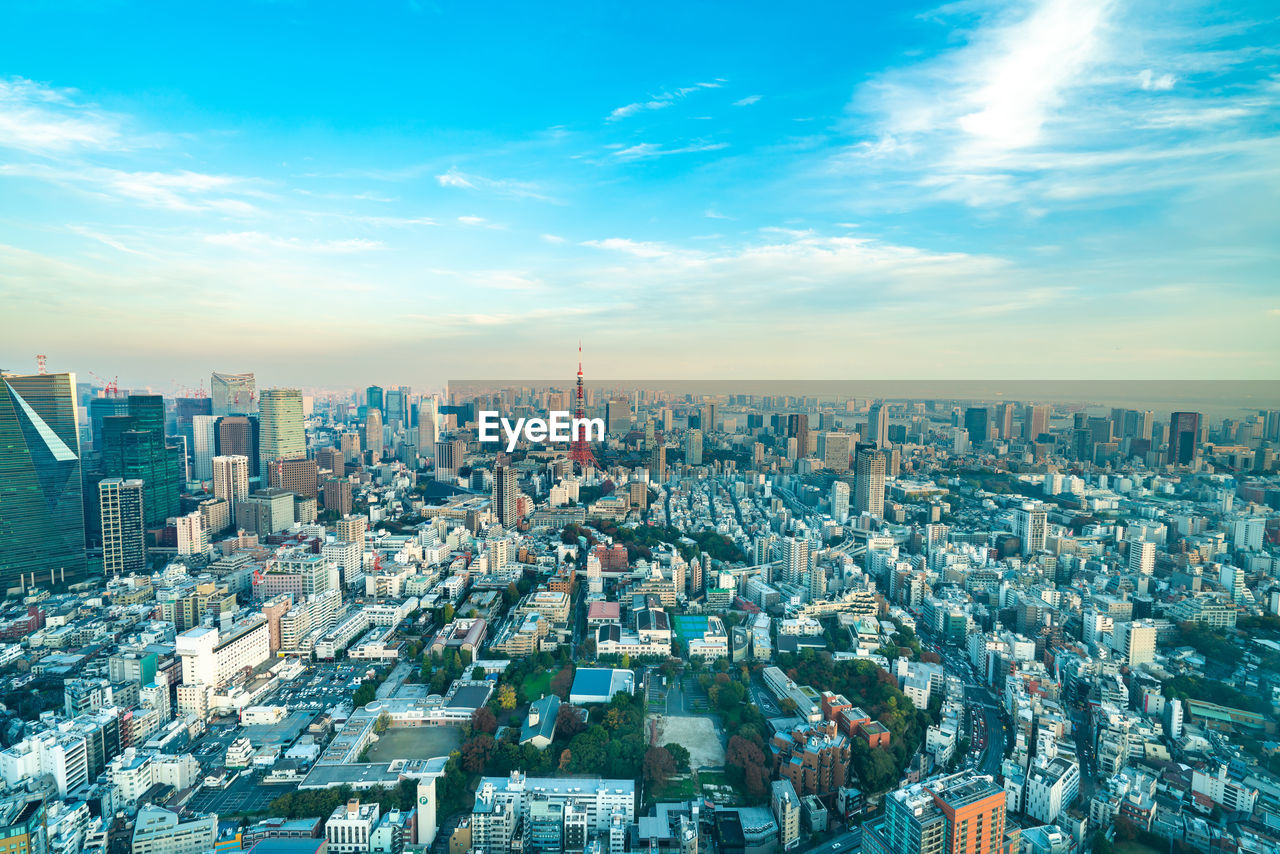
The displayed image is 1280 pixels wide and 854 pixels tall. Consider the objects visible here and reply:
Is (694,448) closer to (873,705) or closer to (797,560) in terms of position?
(797,560)

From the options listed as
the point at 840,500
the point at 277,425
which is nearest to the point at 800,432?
the point at 840,500

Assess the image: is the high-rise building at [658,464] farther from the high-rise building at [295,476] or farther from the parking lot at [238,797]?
the parking lot at [238,797]

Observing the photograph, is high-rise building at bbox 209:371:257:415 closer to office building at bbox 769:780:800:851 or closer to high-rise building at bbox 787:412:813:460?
high-rise building at bbox 787:412:813:460

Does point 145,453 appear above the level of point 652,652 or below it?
above

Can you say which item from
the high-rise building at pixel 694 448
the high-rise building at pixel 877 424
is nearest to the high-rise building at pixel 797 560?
the high-rise building at pixel 877 424

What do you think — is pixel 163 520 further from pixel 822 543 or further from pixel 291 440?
pixel 822 543

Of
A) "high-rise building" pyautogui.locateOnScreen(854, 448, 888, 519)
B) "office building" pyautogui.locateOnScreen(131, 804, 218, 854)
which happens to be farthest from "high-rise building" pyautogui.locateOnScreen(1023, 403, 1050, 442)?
"office building" pyautogui.locateOnScreen(131, 804, 218, 854)
